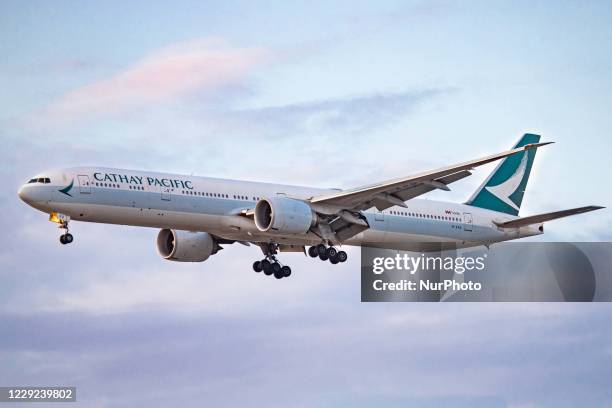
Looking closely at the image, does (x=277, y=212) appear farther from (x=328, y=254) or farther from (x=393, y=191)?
(x=393, y=191)

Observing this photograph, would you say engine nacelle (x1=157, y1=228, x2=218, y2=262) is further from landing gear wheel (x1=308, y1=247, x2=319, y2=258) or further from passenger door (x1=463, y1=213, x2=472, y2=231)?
passenger door (x1=463, y1=213, x2=472, y2=231)

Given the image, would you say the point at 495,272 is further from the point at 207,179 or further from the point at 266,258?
the point at 207,179

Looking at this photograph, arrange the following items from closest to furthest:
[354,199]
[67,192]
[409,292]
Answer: [67,192]
[354,199]
[409,292]

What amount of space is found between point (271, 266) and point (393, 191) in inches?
365

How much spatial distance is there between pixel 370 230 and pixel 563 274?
1028 cm

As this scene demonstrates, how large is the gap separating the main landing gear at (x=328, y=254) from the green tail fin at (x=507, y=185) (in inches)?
417

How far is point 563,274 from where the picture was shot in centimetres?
7912

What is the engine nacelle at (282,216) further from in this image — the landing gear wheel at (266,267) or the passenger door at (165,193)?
the landing gear wheel at (266,267)

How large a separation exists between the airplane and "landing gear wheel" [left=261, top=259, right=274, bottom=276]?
0.05 metres

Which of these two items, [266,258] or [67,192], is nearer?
[67,192]

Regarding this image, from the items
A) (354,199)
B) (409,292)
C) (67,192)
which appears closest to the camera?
(67,192)

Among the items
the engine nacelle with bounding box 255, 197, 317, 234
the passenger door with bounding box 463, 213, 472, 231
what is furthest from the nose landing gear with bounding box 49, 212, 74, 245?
the passenger door with bounding box 463, 213, 472, 231

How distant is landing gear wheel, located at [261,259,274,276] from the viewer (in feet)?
259

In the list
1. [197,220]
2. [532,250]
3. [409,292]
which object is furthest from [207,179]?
[532,250]
